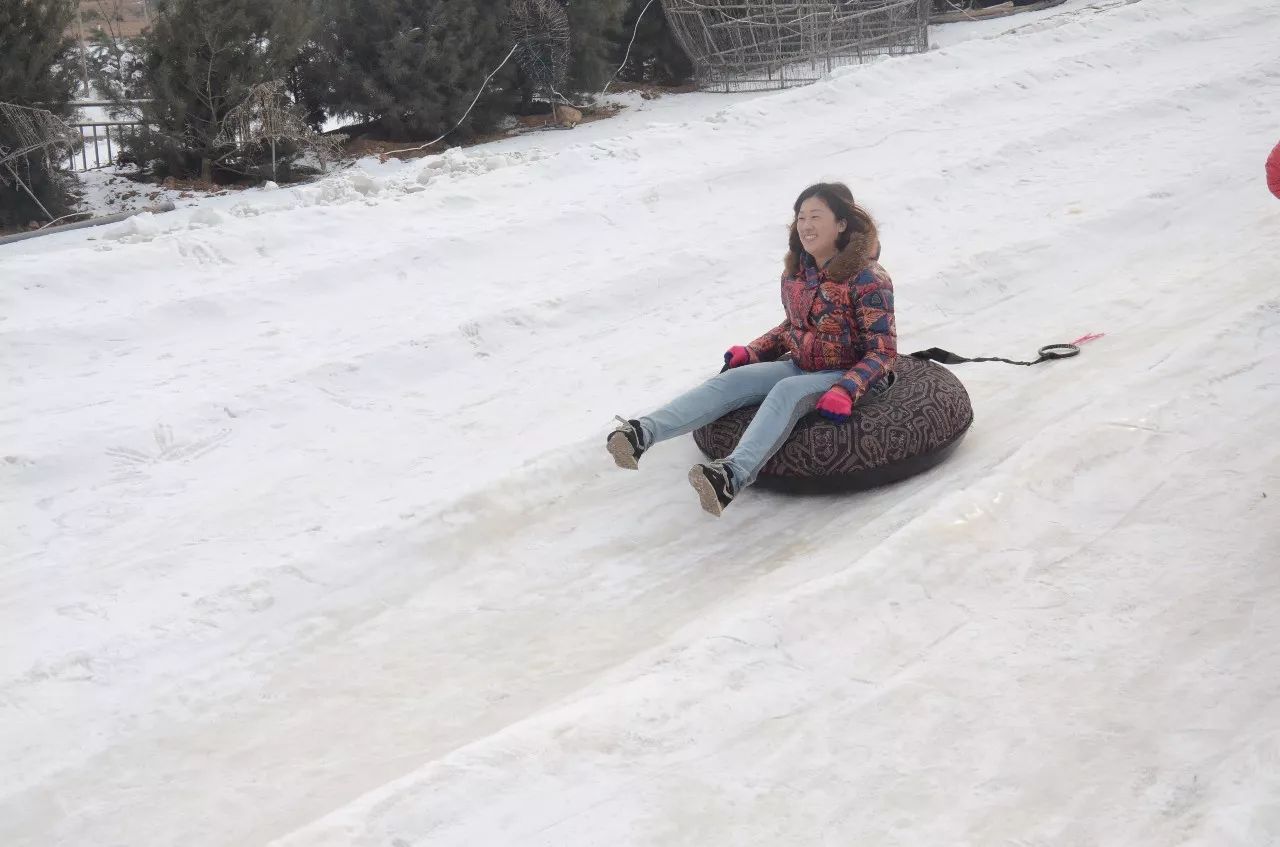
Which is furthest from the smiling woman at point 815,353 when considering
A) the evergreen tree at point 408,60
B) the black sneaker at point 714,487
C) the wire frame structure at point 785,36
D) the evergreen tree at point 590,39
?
the wire frame structure at point 785,36

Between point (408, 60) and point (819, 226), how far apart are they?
19.8 ft

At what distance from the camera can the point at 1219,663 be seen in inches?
126

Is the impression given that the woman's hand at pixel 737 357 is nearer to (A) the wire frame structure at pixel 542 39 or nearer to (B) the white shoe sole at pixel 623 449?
(B) the white shoe sole at pixel 623 449

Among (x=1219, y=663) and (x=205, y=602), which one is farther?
(x=205, y=602)

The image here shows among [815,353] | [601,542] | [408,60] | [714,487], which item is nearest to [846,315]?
[815,353]

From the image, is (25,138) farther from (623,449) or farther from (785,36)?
(785,36)

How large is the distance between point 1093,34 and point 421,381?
7872 mm

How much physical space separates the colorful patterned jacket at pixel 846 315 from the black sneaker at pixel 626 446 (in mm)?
686

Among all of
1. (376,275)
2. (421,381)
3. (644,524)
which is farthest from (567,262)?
(644,524)

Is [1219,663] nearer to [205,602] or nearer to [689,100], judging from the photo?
[205,602]

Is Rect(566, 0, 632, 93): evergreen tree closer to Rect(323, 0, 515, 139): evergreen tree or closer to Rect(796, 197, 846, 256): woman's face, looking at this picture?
Rect(323, 0, 515, 139): evergreen tree

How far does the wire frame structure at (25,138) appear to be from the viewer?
7438mm

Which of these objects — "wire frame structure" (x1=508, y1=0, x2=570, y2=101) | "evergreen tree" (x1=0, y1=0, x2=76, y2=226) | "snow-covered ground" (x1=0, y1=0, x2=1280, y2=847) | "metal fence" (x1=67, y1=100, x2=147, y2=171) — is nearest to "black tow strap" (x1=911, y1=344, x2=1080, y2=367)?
"snow-covered ground" (x1=0, y1=0, x2=1280, y2=847)

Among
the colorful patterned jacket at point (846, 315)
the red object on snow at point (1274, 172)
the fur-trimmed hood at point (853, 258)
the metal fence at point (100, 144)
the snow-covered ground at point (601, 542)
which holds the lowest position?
the snow-covered ground at point (601, 542)
